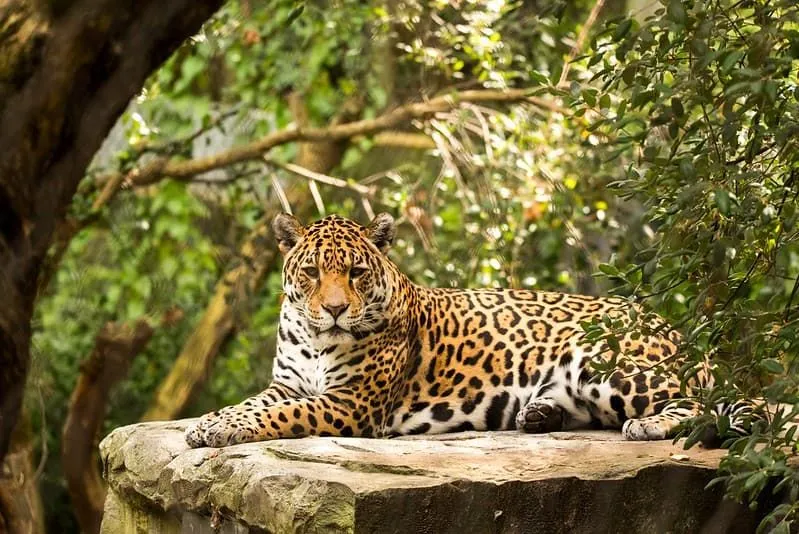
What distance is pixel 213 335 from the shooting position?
1098 centimetres

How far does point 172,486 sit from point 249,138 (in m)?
6.76

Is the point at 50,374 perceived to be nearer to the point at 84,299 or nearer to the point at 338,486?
the point at 84,299

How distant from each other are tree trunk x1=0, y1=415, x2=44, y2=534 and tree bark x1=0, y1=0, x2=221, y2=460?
248 centimetres

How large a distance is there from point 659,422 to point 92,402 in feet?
15.7

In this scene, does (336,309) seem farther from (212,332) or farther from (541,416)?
(212,332)

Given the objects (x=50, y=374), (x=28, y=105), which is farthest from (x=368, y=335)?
(x=50, y=374)

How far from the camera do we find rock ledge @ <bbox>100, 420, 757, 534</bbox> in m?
5.04

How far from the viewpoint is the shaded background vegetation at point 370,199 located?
468 centimetres

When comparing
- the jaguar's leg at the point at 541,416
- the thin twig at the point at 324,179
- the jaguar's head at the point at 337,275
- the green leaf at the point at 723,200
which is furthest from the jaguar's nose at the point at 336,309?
the thin twig at the point at 324,179

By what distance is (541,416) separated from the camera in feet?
21.5

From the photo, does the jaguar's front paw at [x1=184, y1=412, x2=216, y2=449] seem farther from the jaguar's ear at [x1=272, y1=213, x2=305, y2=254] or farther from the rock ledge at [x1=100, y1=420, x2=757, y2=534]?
the jaguar's ear at [x1=272, y1=213, x2=305, y2=254]

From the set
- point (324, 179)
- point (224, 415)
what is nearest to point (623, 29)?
point (224, 415)

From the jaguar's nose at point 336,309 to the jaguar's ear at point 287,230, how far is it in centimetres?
51

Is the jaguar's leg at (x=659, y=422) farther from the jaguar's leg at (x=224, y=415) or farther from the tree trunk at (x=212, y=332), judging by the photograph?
the tree trunk at (x=212, y=332)
